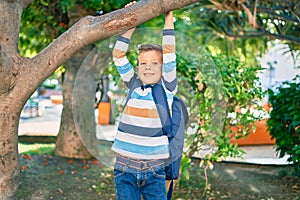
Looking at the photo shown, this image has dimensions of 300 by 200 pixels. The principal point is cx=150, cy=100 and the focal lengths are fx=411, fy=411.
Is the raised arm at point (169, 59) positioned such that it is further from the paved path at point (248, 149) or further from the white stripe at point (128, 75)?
the paved path at point (248, 149)

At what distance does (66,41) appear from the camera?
3.26m

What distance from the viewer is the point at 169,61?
2.93m

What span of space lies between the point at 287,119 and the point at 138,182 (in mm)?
4044

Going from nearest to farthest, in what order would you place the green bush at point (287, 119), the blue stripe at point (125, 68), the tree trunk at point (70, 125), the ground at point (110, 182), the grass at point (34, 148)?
1. the blue stripe at point (125, 68)
2. the ground at point (110, 182)
3. the green bush at point (287, 119)
4. the tree trunk at point (70, 125)
5. the grass at point (34, 148)

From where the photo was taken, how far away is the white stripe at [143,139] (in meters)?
2.84

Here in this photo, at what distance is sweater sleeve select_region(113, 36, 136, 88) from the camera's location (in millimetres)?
3031

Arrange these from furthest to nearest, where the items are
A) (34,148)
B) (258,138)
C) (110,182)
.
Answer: (258,138) → (34,148) → (110,182)

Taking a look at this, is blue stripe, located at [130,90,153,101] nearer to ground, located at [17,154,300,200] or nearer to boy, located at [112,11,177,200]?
boy, located at [112,11,177,200]

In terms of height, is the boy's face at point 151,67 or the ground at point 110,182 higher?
the boy's face at point 151,67

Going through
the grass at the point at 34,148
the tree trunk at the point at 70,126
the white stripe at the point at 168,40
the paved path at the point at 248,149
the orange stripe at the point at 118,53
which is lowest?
the paved path at the point at 248,149

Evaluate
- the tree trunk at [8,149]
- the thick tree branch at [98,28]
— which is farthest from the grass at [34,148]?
the thick tree branch at [98,28]

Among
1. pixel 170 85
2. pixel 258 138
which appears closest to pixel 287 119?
pixel 170 85

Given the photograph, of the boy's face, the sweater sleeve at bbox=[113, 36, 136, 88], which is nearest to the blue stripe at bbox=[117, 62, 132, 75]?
the sweater sleeve at bbox=[113, 36, 136, 88]

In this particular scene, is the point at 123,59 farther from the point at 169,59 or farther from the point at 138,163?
the point at 138,163
